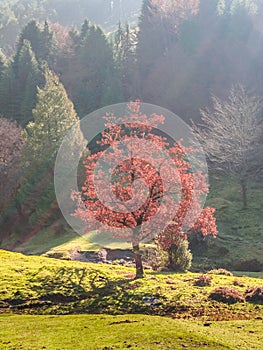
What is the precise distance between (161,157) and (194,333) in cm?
1125

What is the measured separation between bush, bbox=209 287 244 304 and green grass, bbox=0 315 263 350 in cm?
314

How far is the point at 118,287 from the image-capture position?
20453 millimetres

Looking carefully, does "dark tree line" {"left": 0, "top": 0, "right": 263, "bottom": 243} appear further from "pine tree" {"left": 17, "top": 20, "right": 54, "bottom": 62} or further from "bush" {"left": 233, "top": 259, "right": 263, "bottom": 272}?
"bush" {"left": 233, "top": 259, "right": 263, "bottom": 272}

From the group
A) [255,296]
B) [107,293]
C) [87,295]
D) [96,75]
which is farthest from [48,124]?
[255,296]

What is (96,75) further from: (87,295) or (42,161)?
(87,295)

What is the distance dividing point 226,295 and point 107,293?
20.0ft

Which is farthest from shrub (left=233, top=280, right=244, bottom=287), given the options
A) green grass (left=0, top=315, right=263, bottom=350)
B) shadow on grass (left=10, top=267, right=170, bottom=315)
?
green grass (left=0, top=315, right=263, bottom=350)

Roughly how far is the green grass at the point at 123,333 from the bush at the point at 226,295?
3136mm

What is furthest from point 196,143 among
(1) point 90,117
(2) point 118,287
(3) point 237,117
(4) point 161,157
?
(2) point 118,287

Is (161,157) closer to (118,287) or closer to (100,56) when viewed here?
(118,287)

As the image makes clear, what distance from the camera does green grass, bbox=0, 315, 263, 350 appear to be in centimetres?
1226

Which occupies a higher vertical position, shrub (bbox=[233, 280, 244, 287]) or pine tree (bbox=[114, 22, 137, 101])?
pine tree (bbox=[114, 22, 137, 101])

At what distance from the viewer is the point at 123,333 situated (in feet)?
43.1

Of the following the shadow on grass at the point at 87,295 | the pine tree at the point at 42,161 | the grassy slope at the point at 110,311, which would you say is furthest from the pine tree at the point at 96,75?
the shadow on grass at the point at 87,295
